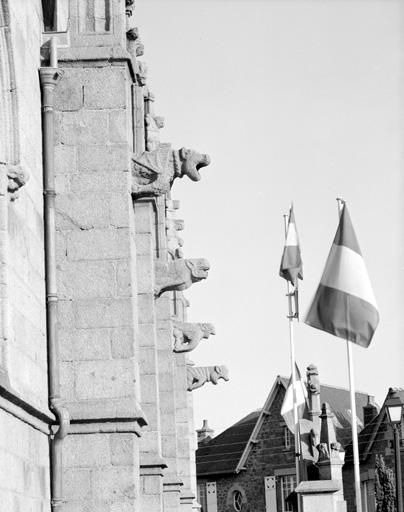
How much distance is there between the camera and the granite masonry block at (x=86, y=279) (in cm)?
1288

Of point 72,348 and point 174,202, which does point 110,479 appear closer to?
point 72,348

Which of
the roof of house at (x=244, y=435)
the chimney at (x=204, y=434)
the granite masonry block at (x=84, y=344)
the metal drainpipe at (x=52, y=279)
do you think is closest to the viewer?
the metal drainpipe at (x=52, y=279)

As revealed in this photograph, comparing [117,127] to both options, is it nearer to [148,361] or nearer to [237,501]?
[148,361]

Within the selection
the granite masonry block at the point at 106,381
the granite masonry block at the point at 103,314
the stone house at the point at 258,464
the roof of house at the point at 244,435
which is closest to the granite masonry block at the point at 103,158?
the granite masonry block at the point at 103,314

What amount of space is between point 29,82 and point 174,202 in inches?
695

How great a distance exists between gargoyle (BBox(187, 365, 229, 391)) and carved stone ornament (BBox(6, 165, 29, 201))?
13913mm

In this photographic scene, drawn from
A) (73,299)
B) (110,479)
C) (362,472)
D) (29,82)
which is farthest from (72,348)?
(362,472)

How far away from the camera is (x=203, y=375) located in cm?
2495

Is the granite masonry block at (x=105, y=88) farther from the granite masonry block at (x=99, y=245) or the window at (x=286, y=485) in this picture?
the window at (x=286, y=485)

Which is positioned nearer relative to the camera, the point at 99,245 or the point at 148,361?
the point at 99,245

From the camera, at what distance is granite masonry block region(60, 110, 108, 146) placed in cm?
1325

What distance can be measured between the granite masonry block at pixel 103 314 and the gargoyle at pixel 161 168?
118 cm

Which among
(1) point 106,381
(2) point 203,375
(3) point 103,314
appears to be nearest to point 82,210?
(3) point 103,314

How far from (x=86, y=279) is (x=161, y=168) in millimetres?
1384
